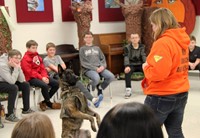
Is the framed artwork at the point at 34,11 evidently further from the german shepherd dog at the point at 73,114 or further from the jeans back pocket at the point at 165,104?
the jeans back pocket at the point at 165,104

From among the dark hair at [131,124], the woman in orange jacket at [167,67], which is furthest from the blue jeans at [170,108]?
the dark hair at [131,124]

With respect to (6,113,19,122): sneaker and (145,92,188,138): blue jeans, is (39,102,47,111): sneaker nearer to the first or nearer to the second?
(6,113,19,122): sneaker

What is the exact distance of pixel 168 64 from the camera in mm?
2244

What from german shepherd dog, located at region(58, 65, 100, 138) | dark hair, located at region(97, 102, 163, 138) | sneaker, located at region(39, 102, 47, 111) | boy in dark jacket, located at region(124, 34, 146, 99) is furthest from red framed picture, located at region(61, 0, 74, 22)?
dark hair, located at region(97, 102, 163, 138)

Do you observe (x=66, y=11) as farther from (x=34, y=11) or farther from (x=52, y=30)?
(x=34, y=11)

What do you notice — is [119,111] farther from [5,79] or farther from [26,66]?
[26,66]

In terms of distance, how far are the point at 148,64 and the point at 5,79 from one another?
239 centimetres

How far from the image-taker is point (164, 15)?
7.52 ft

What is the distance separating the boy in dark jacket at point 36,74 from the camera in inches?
183

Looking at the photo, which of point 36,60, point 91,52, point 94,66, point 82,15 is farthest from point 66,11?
point 36,60

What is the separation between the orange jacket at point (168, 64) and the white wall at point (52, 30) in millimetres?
4496

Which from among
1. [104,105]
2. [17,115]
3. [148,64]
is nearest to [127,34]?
[104,105]

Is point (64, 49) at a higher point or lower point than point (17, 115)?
higher

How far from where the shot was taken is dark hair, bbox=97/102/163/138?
0.97 meters
